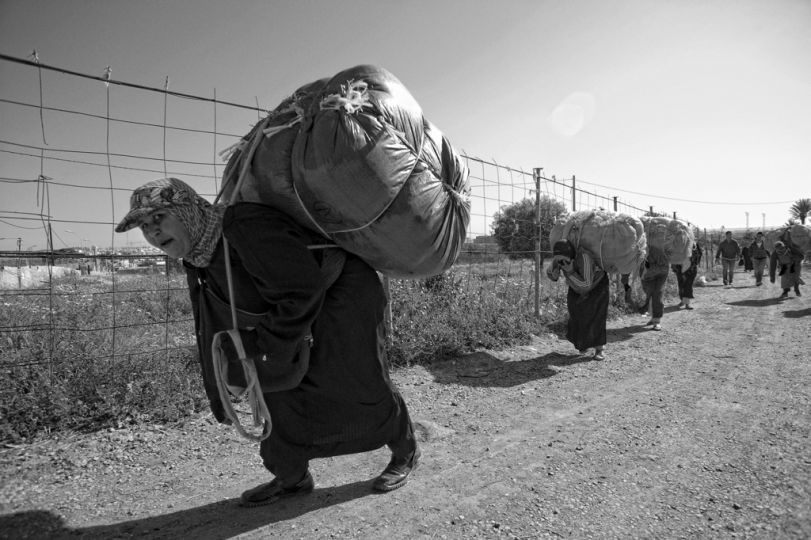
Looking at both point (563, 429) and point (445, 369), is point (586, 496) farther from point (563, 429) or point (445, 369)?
point (445, 369)

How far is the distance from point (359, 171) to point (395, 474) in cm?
161

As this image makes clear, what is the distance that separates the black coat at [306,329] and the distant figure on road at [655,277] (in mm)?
6468

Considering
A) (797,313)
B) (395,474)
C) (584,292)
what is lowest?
(395,474)

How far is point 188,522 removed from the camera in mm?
2080

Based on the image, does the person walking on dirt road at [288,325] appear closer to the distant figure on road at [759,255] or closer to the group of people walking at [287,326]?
the group of people walking at [287,326]

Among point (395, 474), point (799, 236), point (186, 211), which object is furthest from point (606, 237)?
point (799, 236)

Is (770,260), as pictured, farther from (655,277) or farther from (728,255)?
(655,277)

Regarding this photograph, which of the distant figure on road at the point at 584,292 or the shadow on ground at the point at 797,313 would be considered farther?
the shadow on ground at the point at 797,313

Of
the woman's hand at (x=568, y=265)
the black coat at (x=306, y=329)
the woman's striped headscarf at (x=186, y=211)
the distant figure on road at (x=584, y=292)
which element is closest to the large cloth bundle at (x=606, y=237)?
the distant figure on road at (x=584, y=292)

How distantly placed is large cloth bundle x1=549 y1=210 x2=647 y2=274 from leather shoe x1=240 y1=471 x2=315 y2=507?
421 centimetres

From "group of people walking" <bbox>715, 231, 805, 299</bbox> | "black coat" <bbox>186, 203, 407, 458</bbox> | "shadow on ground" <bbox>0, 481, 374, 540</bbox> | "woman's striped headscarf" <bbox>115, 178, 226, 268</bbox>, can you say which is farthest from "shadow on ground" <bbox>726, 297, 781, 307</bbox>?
"woman's striped headscarf" <bbox>115, 178, 226, 268</bbox>

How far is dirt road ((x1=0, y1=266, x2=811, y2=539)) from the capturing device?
2012 mm

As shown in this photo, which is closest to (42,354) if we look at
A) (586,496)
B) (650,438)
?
(586,496)

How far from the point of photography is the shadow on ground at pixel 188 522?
1.98m
